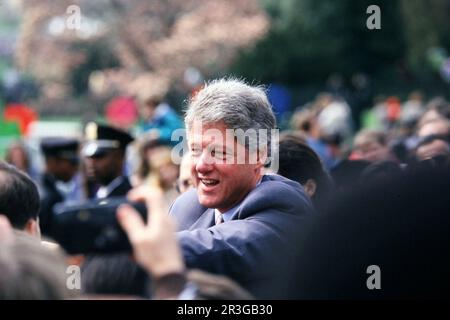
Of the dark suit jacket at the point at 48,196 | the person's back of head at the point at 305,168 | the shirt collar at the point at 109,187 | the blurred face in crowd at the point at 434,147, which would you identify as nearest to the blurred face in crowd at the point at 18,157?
the dark suit jacket at the point at 48,196

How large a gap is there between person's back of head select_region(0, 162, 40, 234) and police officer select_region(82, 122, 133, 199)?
3165 millimetres

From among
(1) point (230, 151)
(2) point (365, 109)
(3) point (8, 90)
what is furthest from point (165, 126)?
(3) point (8, 90)

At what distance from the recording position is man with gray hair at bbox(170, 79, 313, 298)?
320cm

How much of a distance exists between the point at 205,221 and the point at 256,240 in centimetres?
39

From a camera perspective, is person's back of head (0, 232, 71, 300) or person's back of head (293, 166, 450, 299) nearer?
person's back of head (0, 232, 71, 300)

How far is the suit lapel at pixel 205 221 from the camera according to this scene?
11.8 feet

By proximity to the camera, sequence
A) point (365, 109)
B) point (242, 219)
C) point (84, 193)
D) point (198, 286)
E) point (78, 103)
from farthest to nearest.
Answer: point (78, 103) < point (365, 109) < point (84, 193) < point (242, 219) < point (198, 286)

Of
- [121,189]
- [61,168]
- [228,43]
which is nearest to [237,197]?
[121,189]

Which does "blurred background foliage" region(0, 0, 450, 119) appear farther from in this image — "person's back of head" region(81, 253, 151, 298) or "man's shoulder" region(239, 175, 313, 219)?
"person's back of head" region(81, 253, 151, 298)

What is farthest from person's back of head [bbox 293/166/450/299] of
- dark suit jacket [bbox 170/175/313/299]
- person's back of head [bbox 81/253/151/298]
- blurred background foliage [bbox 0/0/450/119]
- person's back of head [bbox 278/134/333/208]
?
blurred background foliage [bbox 0/0/450/119]

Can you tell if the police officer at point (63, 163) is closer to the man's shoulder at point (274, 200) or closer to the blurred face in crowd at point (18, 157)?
the blurred face in crowd at point (18, 157)

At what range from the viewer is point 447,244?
2.38m

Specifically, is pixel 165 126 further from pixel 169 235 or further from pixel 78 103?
pixel 78 103
